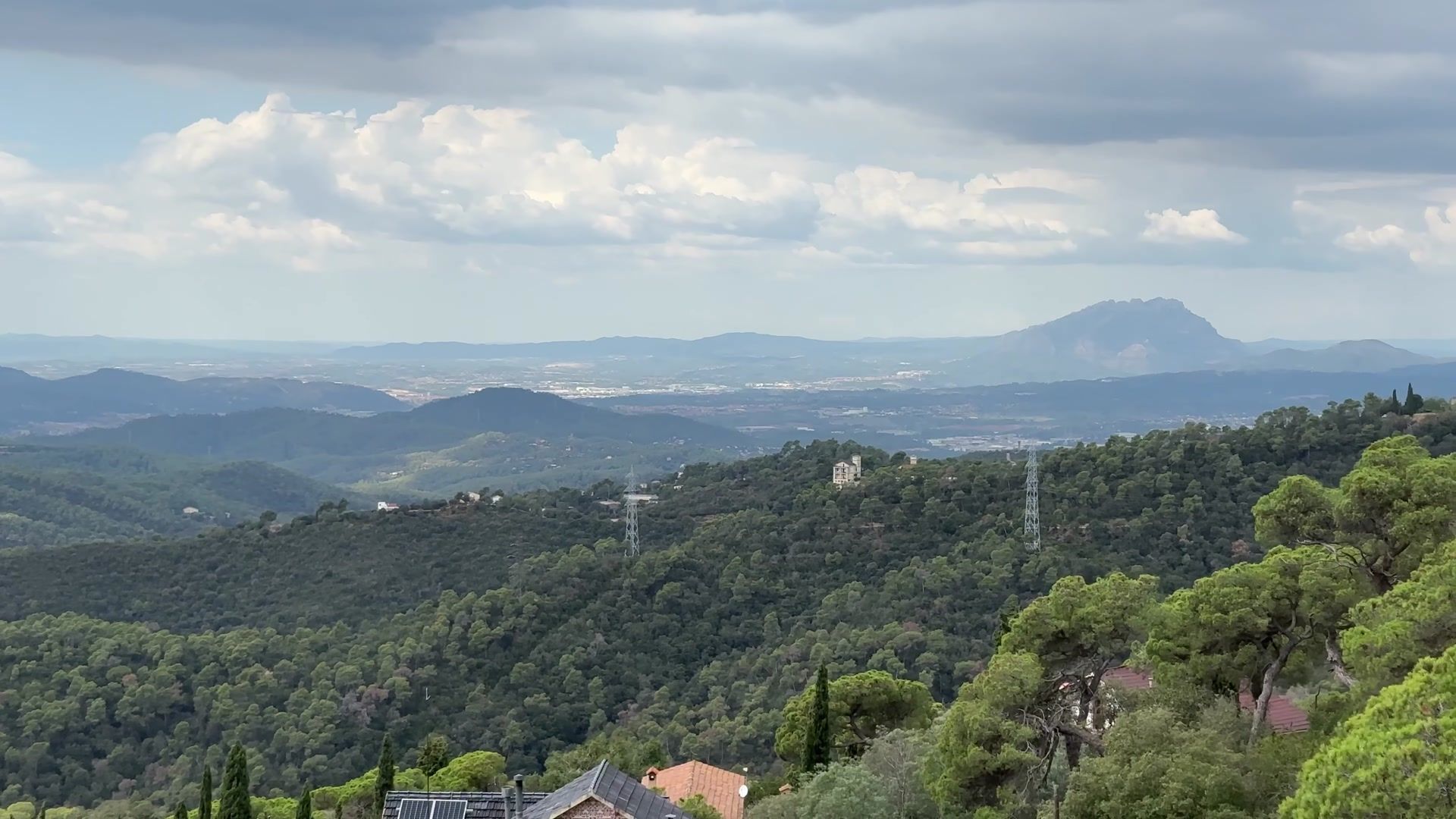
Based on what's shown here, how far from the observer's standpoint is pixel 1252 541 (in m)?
42.4

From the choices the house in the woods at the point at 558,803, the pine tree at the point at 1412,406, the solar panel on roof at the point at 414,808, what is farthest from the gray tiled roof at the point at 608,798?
the pine tree at the point at 1412,406

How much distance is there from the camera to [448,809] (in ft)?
67.7

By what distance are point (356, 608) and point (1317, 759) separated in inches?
1898

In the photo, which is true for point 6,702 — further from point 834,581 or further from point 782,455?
point 782,455

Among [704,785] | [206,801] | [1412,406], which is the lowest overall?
[704,785]

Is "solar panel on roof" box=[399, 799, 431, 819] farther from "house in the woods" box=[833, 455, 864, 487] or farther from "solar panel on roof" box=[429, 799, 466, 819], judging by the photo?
"house in the woods" box=[833, 455, 864, 487]

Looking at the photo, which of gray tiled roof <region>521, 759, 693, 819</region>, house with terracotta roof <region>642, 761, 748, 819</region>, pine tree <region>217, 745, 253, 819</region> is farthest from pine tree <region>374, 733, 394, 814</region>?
gray tiled roof <region>521, 759, 693, 819</region>

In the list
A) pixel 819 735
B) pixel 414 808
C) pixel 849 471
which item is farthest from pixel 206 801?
pixel 849 471

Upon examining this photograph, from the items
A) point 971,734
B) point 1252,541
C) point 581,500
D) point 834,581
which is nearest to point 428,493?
point 581,500

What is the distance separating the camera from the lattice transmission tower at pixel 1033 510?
46312mm

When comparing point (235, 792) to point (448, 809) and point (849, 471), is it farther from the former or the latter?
point (849, 471)

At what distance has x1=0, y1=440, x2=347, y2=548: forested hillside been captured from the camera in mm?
102688

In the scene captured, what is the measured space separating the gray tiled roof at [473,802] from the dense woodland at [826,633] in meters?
4.93

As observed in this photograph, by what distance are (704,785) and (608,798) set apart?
11.4 meters
